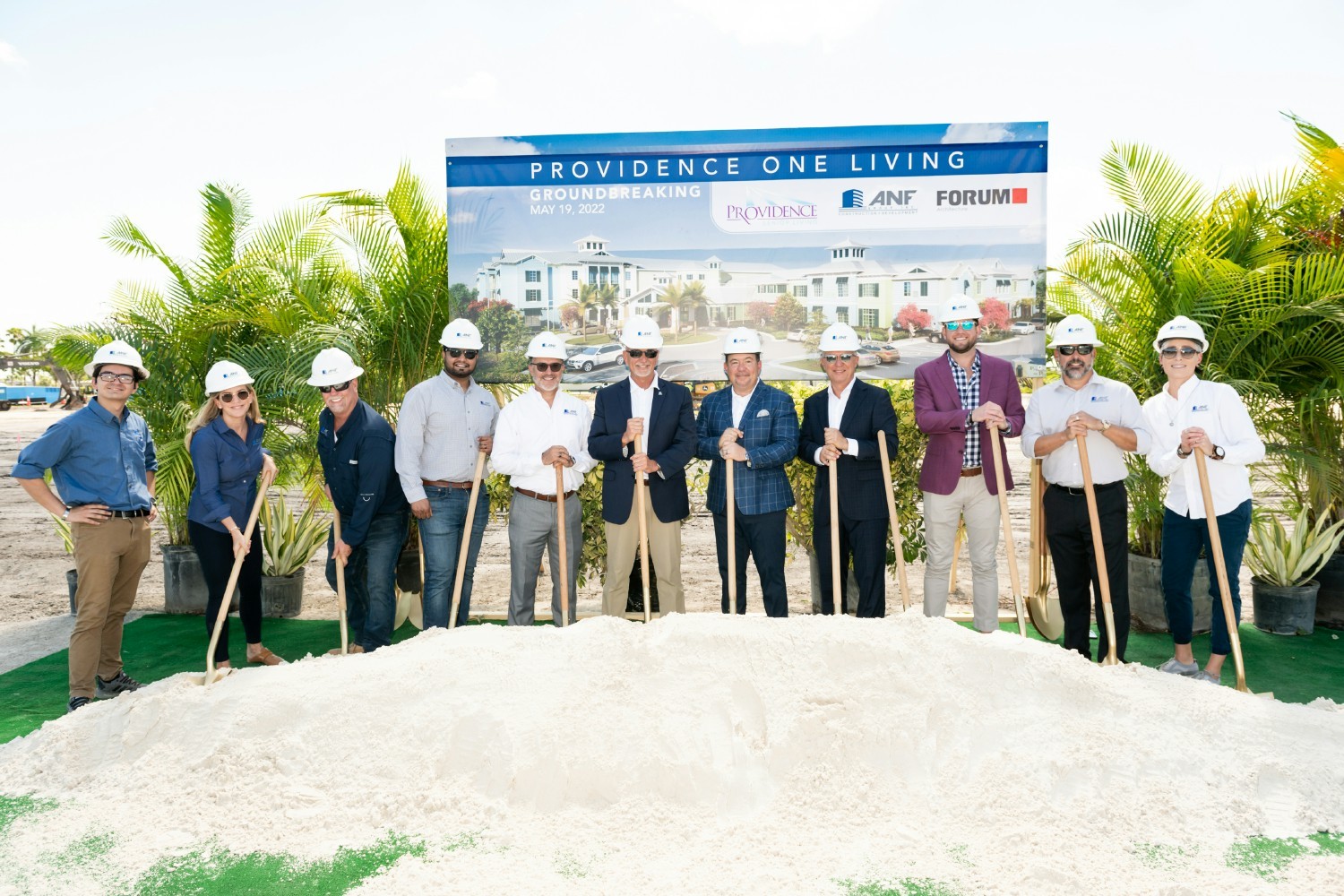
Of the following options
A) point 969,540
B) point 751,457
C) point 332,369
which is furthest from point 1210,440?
point 332,369

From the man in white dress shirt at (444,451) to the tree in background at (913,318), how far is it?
9.92 feet

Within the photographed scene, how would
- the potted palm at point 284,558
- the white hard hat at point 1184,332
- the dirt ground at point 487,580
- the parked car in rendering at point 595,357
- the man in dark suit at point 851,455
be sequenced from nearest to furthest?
the white hard hat at point 1184,332 → the man in dark suit at point 851,455 → the parked car in rendering at point 595,357 → the potted palm at point 284,558 → the dirt ground at point 487,580

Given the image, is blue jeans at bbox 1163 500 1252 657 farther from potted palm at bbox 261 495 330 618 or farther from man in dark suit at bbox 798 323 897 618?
potted palm at bbox 261 495 330 618

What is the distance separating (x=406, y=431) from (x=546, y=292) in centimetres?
174

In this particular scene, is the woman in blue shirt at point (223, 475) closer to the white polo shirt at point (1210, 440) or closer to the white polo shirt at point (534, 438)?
the white polo shirt at point (534, 438)

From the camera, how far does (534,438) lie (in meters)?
5.86

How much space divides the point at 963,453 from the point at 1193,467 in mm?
1250

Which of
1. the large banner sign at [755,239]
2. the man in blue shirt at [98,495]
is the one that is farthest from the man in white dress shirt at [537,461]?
the man in blue shirt at [98,495]

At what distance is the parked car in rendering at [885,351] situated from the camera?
6820 millimetres

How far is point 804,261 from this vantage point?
22.4ft

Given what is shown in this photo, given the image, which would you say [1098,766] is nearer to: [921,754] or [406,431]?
[921,754]

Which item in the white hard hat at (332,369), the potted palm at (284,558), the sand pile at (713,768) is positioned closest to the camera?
the sand pile at (713,768)

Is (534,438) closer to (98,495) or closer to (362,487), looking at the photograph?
(362,487)

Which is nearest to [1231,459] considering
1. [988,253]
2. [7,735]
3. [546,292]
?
[988,253]
